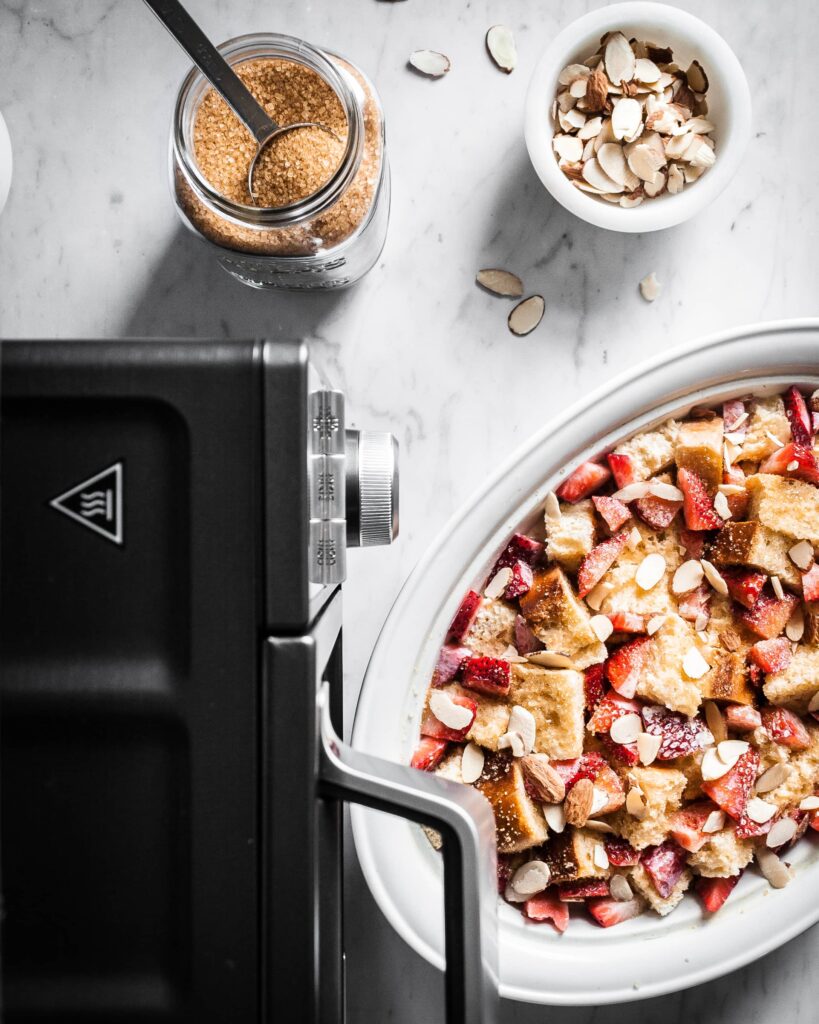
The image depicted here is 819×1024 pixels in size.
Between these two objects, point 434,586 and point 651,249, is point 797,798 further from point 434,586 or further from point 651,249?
point 651,249

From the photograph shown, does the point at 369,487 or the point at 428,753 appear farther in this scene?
the point at 428,753

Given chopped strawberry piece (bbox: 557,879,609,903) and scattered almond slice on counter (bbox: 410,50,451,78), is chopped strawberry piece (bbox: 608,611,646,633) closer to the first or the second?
chopped strawberry piece (bbox: 557,879,609,903)

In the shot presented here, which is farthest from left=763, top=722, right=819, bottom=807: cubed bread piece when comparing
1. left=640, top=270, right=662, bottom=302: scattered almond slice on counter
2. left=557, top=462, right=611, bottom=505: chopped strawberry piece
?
left=640, top=270, right=662, bottom=302: scattered almond slice on counter

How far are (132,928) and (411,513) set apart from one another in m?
0.48

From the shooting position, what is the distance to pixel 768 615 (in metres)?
0.81

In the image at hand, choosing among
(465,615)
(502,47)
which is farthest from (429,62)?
(465,615)

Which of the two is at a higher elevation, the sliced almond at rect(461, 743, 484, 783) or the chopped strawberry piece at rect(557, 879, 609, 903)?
the sliced almond at rect(461, 743, 484, 783)

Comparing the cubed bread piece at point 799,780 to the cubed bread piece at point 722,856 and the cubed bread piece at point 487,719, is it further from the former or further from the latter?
the cubed bread piece at point 487,719

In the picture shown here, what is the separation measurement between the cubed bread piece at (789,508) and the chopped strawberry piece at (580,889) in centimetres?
36

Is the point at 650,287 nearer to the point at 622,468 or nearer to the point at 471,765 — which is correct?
the point at 622,468

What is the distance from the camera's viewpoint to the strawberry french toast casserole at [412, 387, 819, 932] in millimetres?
792

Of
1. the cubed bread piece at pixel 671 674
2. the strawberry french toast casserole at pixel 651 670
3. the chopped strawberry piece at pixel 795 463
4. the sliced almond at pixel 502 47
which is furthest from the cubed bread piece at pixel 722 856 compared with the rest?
the sliced almond at pixel 502 47

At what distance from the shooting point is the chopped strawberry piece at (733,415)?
0.82m

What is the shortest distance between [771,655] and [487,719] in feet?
0.86
